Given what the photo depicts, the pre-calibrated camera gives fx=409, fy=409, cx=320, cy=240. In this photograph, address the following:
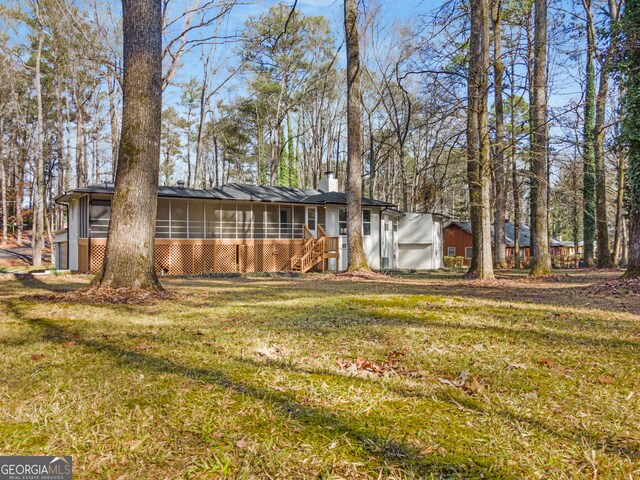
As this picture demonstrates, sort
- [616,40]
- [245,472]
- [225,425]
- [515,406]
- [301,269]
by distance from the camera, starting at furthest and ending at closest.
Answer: [301,269] < [616,40] < [515,406] < [225,425] < [245,472]

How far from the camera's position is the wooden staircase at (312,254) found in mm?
17156

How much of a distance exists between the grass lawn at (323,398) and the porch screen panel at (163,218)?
42.4ft

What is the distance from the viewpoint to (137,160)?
6.12 meters

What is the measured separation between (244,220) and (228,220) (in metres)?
0.71

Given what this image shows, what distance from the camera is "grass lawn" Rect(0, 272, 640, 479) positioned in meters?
1.52

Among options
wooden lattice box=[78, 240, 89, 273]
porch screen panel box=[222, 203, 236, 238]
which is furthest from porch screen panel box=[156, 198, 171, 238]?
wooden lattice box=[78, 240, 89, 273]

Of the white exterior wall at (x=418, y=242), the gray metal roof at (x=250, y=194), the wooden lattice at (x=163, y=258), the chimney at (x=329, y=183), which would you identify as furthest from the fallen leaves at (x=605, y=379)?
the white exterior wall at (x=418, y=242)

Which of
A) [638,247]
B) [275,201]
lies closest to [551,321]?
[638,247]

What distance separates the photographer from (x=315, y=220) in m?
19.5

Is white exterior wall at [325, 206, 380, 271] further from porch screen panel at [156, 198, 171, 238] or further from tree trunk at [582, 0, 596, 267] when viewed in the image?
tree trunk at [582, 0, 596, 267]

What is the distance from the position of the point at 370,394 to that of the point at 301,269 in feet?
48.4

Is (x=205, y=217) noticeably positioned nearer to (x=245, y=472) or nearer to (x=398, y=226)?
(x=398, y=226)

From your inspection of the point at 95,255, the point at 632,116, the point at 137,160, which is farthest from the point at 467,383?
the point at 95,255

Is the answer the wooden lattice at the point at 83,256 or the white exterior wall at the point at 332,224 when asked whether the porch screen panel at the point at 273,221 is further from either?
the wooden lattice at the point at 83,256
